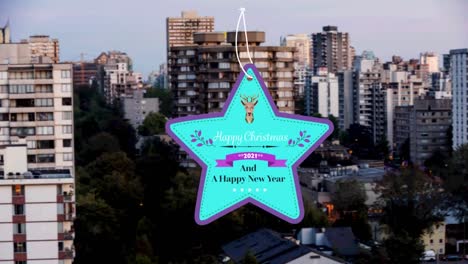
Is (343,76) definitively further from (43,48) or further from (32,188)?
(32,188)

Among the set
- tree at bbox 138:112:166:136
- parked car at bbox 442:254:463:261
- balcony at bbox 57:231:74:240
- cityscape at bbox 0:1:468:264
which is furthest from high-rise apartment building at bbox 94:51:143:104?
balcony at bbox 57:231:74:240

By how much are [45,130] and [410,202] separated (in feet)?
14.9

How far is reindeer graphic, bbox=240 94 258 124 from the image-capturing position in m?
3.17

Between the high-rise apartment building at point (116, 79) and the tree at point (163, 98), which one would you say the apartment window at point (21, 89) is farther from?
the high-rise apartment building at point (116, 79)

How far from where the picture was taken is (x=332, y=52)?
35594 mm

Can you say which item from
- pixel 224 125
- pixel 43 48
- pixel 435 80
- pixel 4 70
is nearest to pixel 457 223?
pixel 4 70

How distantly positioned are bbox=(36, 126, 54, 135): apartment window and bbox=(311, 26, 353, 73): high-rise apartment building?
936 inches

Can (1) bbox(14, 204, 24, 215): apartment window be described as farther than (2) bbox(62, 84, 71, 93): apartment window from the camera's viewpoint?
No

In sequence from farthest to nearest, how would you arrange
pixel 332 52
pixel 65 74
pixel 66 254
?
pixel 332 52, pixel 65 74, pixel 66 254

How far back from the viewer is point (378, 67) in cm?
2830

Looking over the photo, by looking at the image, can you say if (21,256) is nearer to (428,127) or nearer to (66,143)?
(66,143)

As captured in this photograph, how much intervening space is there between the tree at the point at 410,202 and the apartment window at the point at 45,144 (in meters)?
3.67

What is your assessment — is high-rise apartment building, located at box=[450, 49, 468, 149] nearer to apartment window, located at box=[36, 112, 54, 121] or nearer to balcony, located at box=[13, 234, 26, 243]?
apartment window, located at box=[36, 112, 54, 121]

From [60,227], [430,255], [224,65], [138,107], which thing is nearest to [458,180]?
[430,255]
